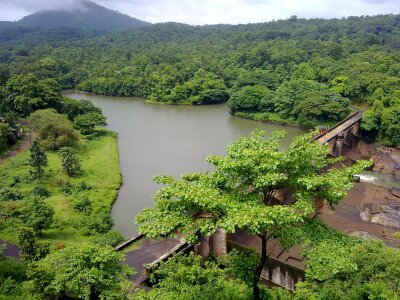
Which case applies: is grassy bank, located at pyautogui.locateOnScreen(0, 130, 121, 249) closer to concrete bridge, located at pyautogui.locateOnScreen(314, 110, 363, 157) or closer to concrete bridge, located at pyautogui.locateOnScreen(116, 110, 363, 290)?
concrete bridge, located at pyautogui.locateOnScreen(116, 110, 363, 290)

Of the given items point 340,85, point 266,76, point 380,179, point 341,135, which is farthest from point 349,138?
point 266,76

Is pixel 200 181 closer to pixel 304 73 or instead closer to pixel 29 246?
pixel 29 246

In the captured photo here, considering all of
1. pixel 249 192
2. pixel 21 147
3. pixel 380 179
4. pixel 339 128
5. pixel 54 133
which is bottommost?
pixel 380 179

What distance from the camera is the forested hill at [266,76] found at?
3444cm

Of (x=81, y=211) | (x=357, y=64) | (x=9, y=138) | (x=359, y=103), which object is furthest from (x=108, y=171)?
(x=357, y=64)

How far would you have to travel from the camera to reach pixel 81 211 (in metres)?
18.7

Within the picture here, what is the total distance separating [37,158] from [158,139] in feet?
41.3

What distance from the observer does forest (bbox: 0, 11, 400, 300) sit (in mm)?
6496

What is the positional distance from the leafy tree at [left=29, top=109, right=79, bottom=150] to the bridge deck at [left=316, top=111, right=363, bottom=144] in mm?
17920

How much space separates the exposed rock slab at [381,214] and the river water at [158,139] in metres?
10.3

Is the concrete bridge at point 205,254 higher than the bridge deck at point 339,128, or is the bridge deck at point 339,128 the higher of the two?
the bridge deck at point 339,128

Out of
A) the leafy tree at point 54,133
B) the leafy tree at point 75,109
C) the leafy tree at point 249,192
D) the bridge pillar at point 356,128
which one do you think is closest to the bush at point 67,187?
the leafy tree at point 54,133

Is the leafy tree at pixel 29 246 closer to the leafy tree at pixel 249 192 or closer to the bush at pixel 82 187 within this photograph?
the bush at pixel 82 187

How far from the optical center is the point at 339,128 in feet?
Answer: 96.7
